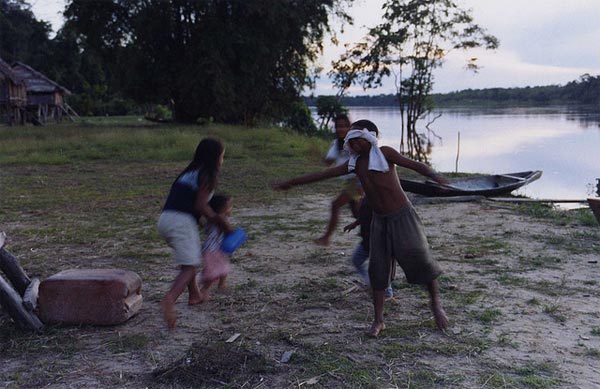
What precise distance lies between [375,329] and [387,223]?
0.72m

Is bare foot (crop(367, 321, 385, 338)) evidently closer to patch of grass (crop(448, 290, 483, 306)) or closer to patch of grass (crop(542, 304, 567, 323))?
patch of grass (crop(448, 290, 483, 306))

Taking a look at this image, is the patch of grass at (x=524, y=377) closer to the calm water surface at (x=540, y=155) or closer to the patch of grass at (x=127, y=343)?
the patch of grass at (x=127, y=343)

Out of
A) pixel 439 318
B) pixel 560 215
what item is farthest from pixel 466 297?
pixel 560 215

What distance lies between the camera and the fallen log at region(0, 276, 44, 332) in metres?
4.26

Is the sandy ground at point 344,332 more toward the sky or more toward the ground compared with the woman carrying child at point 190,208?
more toward the ground

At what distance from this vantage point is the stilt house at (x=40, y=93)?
4028cm

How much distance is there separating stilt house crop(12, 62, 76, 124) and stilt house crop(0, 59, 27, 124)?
1.47 meters

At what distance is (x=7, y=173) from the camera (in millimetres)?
14078

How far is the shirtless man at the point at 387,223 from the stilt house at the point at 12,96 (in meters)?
32.1

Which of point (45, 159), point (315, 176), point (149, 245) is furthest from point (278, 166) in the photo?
point (315, 176)

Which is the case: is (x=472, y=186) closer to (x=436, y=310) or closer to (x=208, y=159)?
(x=436, y=310)

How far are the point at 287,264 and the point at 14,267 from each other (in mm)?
2534

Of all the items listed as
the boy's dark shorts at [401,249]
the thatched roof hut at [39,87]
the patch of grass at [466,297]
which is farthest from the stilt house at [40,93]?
the boy's dark shorts at [401,249]

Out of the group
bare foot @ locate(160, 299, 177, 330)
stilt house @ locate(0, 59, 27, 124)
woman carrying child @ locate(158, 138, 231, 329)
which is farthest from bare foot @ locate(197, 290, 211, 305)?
stilt house @ locate(0, 59, 27, 124)
